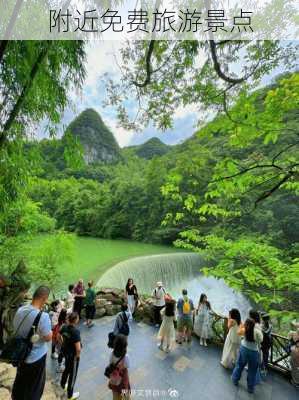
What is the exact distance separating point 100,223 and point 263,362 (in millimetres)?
23720

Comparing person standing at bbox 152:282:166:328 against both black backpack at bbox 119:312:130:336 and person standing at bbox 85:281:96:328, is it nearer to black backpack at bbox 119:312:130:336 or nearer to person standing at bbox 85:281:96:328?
person standing at bbox 85:281:96:328

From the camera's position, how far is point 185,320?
468 cm

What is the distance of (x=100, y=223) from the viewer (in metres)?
26.3

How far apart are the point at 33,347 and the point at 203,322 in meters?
3.73

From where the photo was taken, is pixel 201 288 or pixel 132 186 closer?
pixel 201 288

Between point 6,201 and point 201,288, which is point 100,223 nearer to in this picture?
point 201,288

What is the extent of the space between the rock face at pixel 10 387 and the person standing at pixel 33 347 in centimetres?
78

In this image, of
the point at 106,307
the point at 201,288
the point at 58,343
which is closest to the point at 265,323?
the point at 58,343

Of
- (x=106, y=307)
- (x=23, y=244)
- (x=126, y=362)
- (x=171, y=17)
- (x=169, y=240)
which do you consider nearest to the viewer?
(x=171, y=17)

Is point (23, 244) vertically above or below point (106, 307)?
above

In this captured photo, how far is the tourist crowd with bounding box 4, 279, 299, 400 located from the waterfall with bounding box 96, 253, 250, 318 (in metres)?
4.63

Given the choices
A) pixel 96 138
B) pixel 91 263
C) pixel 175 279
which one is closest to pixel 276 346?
pixel 175 279

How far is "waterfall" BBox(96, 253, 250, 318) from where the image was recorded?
981 cm

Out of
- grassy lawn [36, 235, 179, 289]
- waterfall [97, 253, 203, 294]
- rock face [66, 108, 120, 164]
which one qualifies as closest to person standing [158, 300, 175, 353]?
waterfall [97, 253, 203, 294]
